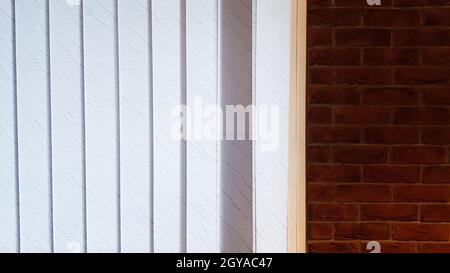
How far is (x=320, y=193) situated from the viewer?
5.10 ft

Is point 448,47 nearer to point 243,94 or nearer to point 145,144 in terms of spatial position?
point 243,94

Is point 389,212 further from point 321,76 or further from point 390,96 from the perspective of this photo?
point 321,76

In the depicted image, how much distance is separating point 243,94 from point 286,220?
1.57ft

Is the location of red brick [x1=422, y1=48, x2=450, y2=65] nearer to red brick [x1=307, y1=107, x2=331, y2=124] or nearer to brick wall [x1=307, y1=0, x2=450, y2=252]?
brick wall [x1=307, y1=0, x2=450, y2=252]

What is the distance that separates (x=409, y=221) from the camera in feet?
5.04

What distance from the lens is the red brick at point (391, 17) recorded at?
1509mm

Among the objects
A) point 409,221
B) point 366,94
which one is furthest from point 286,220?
point 366,94

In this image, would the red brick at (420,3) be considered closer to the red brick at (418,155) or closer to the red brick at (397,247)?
the red brick at (418,155)

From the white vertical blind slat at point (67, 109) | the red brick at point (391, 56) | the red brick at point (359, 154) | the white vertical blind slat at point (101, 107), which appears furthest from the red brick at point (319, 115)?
the white vertical blind slat at point (67, 109)

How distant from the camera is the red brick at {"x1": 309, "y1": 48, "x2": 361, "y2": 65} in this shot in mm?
1524

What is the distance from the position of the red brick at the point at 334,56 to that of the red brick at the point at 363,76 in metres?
0.03

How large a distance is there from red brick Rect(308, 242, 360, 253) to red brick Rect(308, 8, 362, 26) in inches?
30.0

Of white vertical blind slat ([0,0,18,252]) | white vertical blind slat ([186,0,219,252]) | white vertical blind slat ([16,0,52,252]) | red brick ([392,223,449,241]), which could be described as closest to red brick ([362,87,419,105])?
red brick ([392,223,449,241])

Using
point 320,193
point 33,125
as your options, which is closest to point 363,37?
point 320,193
